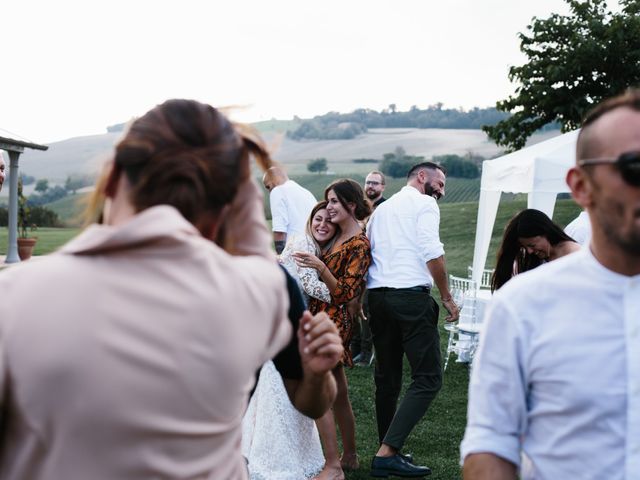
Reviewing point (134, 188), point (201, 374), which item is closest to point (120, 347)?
point (201, 374)

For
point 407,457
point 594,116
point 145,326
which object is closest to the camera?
point 145,326

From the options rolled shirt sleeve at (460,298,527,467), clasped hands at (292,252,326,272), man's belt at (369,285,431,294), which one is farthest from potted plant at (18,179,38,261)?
rolled shirt sleeve at (460,298,527,467)

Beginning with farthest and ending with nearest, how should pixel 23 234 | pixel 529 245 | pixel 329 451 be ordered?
pixel 23 234 < pixel 329 451 < pixel 529 245

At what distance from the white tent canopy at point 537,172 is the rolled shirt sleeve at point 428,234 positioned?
187 inches

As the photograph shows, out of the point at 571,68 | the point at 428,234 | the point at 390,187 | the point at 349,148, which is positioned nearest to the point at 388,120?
the point at 349,148

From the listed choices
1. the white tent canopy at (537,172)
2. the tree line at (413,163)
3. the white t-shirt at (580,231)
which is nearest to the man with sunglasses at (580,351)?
the white t-shirt at (580,231)

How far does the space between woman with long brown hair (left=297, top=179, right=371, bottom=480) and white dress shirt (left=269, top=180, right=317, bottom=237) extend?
6.91 ft

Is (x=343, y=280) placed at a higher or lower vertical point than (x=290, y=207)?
lower

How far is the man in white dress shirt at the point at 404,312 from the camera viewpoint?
18.8 ft

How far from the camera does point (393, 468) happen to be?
5.62m

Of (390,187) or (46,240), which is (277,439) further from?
(390,187)

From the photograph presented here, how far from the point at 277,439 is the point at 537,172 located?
6.81 meters

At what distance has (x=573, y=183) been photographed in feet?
6.57

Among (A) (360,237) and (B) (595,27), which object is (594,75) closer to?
(B) (595,27)
